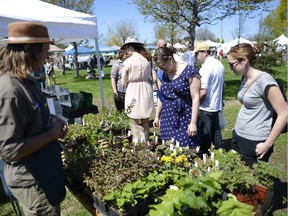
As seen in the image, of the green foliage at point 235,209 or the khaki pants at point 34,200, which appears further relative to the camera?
the khaki pants at point 34,200

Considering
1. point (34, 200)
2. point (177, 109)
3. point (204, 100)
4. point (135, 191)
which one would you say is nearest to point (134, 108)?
point (204, 100)

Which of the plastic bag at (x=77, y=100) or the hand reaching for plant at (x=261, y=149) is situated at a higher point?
the plastic bag at (x=77, y=100)

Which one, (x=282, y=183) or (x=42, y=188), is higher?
(x=42, y=188)

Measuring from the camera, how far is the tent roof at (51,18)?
3.47m

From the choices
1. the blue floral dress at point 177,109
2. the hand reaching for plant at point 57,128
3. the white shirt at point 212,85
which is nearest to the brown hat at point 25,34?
the hand reaching for plant at point 57,128

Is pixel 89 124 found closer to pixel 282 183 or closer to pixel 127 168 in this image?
pixel 127 168

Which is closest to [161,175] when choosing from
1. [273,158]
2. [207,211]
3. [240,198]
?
[207,211]

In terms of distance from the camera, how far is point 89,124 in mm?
3191

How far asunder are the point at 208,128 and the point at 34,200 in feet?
8.45

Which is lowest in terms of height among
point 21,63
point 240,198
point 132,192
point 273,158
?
point 273,158

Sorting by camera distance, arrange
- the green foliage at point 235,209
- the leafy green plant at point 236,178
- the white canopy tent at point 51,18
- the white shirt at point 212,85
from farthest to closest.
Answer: the white canopy tent at point 51,18
the white shirt at point 212,85
the leafy green plant at point 236,178
the green foliage at point 235,209

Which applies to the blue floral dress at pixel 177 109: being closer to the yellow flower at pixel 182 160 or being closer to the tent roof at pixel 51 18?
the yellow flower at pixel 182 160

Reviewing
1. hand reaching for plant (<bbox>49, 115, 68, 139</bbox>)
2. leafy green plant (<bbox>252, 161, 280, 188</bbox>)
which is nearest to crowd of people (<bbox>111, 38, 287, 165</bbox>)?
leafy green plant (<bbox>252, 161, 280, 188</bbox>)

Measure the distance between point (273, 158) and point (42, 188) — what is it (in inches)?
153
